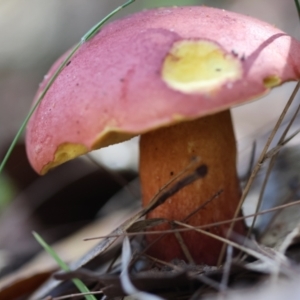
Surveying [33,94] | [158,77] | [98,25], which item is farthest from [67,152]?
[33,94]

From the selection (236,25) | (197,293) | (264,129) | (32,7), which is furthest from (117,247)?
(32,7)

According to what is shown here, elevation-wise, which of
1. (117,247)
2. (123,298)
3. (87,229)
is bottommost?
(87,229)

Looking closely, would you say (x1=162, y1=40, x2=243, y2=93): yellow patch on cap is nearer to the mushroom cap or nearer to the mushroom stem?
the mushroom cap

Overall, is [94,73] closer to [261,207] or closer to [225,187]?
[225,187]

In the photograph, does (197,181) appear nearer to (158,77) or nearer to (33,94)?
(158,77)

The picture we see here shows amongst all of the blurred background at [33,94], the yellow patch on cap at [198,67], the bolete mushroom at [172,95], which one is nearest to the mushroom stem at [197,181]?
the bolete mushroom at [172,95]

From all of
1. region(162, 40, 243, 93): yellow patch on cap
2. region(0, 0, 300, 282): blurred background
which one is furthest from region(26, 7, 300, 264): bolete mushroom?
region(0, 0, 300, 282): blurred background
